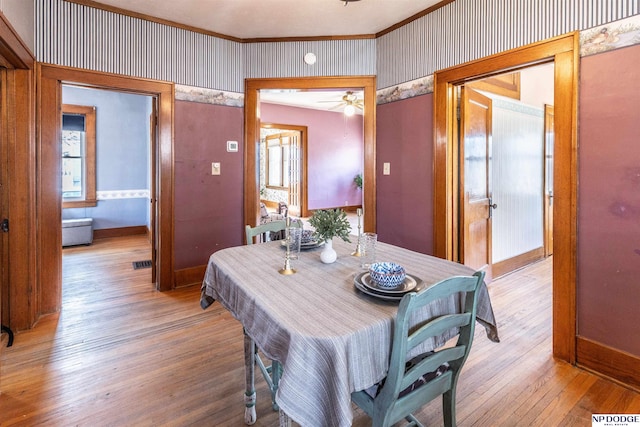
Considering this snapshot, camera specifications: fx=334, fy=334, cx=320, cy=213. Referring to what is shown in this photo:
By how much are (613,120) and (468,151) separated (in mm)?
1225

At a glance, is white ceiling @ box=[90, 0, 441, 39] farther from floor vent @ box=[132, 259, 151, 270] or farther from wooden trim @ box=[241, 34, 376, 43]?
floor vent @ box=[132, 259, 151, 270]

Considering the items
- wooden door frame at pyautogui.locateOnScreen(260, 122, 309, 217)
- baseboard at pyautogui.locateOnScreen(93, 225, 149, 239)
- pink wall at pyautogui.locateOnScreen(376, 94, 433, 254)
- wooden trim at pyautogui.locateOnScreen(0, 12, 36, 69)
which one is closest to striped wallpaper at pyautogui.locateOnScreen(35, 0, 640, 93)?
wooden trim at pyautogui.locateOnScreen(0, 12, 36, 69)

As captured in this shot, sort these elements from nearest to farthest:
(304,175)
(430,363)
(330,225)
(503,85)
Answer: (430,363), (330,225), (503,85), (304,175)

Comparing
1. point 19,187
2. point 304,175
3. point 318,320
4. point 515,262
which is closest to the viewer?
point 318,320

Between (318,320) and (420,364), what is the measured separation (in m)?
0.42

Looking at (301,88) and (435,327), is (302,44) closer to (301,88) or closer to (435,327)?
(301,88)

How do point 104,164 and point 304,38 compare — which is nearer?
point 304,38

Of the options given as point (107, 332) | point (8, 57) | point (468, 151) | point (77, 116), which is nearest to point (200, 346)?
point (107, 332)

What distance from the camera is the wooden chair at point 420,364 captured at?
106cm

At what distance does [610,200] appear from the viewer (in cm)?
203

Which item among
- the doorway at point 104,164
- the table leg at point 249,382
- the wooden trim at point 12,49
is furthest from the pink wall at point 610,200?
the doorway at point 104,164

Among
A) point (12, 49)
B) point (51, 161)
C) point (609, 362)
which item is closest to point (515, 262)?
point (609, 362)

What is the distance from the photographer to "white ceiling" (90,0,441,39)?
9.80ft

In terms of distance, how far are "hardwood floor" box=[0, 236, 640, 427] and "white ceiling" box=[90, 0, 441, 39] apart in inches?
109
